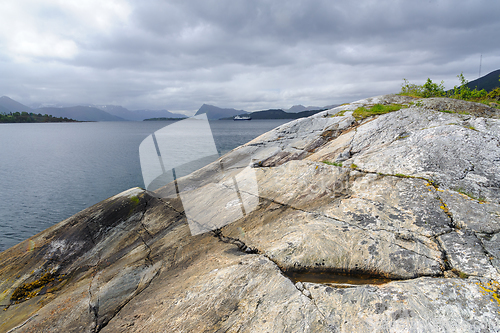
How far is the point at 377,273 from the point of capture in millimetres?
5270

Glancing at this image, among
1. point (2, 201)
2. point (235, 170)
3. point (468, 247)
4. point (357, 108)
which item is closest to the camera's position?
point (468, 247)

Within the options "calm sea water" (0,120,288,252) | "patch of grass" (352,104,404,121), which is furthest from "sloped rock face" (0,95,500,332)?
"calm sea water" (0,120,288,252)

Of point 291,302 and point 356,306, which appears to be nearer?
point 356,306

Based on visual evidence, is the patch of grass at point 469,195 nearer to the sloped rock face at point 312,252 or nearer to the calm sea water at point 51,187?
the sloped rock face at point 312,252

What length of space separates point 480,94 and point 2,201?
4620 centimetres

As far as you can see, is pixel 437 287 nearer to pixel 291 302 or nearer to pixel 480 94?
pixel 291 302

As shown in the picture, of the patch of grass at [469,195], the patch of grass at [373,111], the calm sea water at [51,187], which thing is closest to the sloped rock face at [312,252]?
the patch of grass at [469,195]

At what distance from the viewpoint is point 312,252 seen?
5836mm

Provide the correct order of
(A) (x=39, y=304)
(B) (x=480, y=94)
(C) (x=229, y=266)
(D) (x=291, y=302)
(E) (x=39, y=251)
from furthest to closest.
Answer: (B) (x=480, y=94), (E) (x=39, y=251), (A) (x=39, y=304), (C) (x=229, y=266), (D) (x=291, y=302)

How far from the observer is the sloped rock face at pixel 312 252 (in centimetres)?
447

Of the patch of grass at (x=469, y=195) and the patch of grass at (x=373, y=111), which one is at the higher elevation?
the patch of grass at (x=373, y=111)

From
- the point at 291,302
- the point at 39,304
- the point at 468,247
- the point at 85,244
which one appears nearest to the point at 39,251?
the point at 85,244

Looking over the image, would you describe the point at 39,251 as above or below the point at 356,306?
below

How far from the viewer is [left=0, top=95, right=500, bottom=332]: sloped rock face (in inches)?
176
